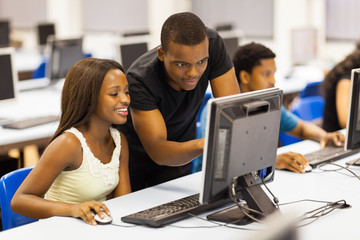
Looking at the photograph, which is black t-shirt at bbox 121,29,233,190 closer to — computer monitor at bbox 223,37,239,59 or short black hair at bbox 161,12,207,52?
short black hair at bbox 161,12,207,52

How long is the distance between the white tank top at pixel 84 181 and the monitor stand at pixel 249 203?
0.46 meters

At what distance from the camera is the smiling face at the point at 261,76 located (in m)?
2.64

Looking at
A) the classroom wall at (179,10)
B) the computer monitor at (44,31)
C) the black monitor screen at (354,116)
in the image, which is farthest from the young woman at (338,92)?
the computer monitor at (44,31)

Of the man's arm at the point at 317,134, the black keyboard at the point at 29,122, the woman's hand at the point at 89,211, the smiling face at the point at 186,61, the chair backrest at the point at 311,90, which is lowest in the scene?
the chair backrest at the point at 311,90

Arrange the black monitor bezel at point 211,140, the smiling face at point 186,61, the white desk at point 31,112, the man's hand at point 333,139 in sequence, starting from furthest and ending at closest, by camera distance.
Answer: the white desk at point 31,112 < the man's hand at point 333,139 < the smiling face at point 186,61 < the black monitor bezel at point 211,140

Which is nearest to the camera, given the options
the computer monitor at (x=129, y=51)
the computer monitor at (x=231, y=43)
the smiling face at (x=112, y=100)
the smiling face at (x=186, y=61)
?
the smiling face at (x=186, y=61)

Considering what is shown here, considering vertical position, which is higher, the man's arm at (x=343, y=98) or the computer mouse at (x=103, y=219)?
the man's arm at (x=343, y=98)

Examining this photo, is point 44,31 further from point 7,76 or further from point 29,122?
point 29,122

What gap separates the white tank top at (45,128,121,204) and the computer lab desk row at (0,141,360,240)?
0.31ft

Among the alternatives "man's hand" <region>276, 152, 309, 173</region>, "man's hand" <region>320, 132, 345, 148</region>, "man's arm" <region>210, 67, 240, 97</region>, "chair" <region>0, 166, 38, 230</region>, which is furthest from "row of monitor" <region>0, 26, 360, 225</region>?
"man's hand" <region>320, 132, 345, 148</region>

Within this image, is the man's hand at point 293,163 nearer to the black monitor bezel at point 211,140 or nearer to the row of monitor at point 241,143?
the row of monitor at point 241,143

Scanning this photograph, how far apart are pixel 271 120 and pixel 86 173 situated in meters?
0.70

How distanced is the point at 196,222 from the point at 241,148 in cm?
29

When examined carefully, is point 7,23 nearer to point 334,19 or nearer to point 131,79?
point 334,19
